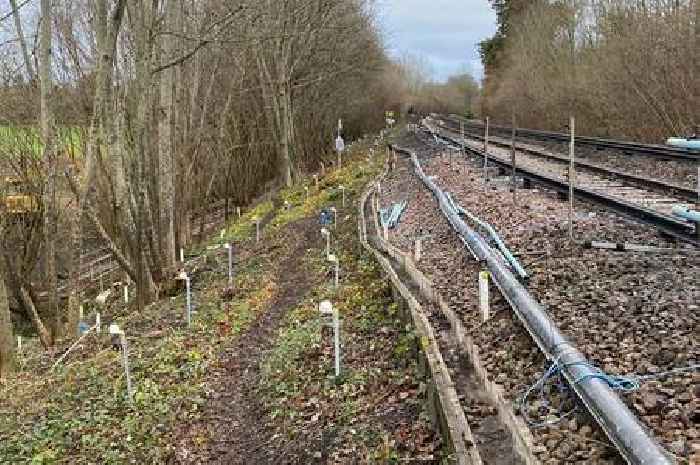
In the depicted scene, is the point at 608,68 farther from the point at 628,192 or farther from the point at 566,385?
the point at 566,385

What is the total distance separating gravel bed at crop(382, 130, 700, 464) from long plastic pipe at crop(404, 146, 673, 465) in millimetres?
157

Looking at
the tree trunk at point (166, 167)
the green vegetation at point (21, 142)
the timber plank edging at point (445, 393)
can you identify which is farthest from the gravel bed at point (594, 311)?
the green vegetation at point (21, 142)

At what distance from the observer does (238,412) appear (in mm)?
9062

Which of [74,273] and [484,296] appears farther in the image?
[74,273]

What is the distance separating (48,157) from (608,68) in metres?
27.6

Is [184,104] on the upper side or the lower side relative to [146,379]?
upper

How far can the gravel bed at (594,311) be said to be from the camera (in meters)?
5.55

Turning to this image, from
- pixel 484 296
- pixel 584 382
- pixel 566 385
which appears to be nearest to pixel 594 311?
pixel 484 296

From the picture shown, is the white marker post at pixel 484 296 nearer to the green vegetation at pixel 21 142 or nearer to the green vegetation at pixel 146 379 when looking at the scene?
the green vegetation at pixel 146 379

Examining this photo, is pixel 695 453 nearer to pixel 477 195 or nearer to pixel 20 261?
pixel 477 195

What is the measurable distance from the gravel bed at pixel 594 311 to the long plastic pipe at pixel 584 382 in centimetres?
16

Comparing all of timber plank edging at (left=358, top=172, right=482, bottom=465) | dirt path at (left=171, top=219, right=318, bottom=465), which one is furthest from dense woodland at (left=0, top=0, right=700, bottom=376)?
timber plank edging at (left=358, top=172, right=482, bottom=465)

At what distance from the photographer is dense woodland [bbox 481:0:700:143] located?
28.5m

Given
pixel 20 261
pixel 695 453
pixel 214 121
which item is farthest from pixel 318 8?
pixel 695 453
